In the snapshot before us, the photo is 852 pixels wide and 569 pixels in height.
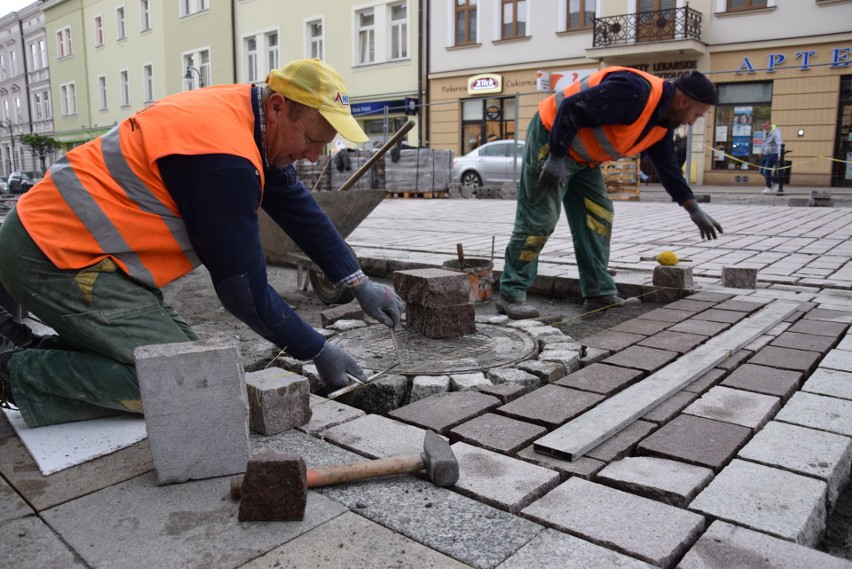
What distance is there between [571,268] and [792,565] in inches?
161

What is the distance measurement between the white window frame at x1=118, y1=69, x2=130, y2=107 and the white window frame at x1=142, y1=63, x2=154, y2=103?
1.66 m

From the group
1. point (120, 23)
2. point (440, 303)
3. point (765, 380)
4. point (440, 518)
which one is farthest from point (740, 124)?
point (120, 23)

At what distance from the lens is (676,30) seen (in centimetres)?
1909

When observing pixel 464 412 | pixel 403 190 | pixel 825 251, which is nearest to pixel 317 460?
pixel 464 412

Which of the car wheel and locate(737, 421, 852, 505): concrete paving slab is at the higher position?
the car wheel

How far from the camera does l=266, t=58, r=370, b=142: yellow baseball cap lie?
235 cm

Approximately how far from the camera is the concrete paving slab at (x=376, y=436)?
2.28m

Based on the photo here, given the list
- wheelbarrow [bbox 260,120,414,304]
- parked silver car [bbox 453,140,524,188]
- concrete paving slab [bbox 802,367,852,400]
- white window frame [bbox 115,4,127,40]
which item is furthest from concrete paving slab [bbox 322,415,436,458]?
white window frame [bbox 115,4,127,40]

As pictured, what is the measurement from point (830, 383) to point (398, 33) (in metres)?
23.4

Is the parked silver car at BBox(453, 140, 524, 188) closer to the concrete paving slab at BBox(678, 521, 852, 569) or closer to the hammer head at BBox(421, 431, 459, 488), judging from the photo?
the hammer head at BBox(421, 431, 459, 488)

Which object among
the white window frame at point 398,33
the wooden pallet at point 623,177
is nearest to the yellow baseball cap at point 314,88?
the wooden pallet at point 623,177

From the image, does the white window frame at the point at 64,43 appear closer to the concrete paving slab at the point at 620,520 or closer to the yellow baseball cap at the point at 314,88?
the yellow baseball cap at the point at 314,88

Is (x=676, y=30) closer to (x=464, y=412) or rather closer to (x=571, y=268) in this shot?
(x=571, y=268)

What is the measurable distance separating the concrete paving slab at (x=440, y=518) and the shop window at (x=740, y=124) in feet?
62.0
